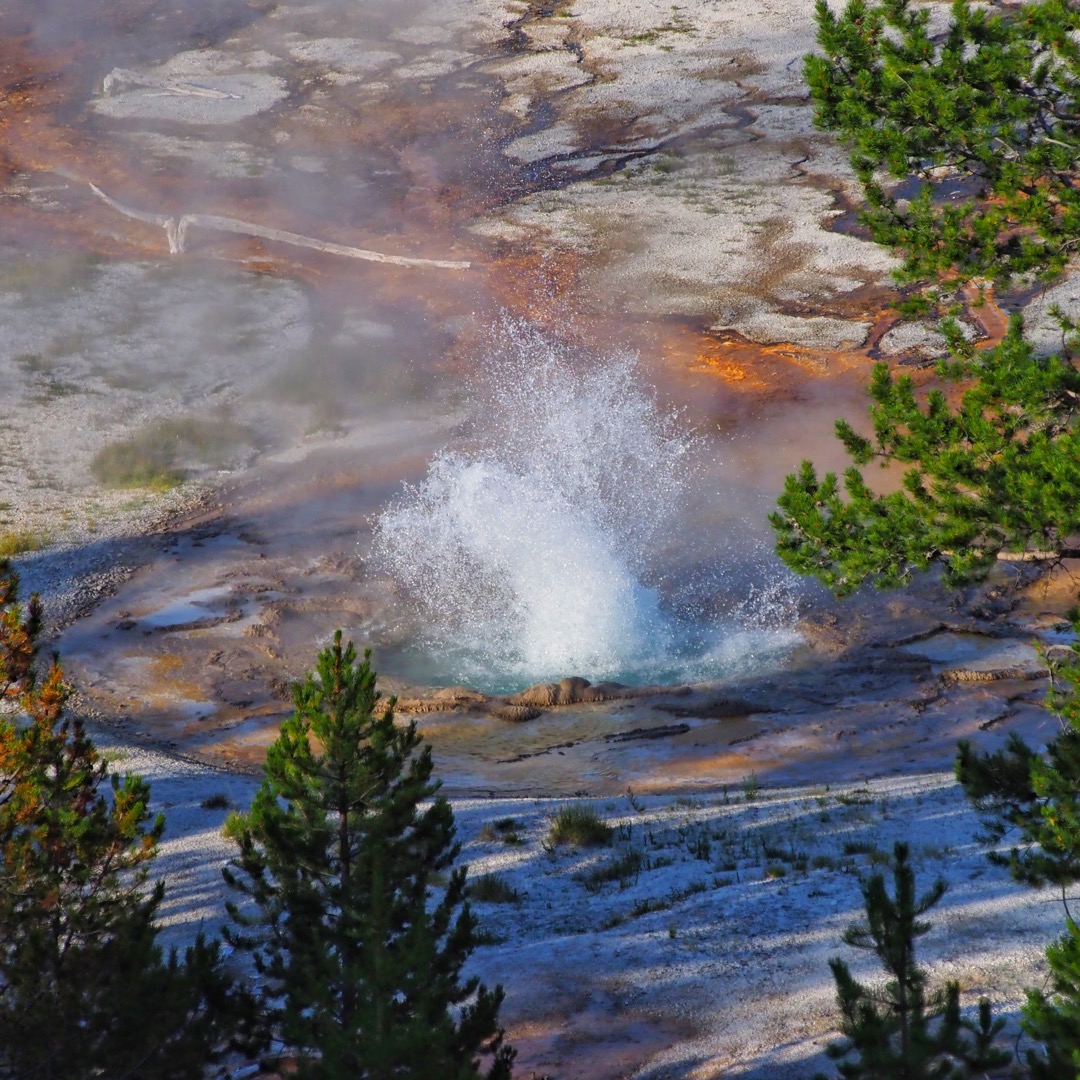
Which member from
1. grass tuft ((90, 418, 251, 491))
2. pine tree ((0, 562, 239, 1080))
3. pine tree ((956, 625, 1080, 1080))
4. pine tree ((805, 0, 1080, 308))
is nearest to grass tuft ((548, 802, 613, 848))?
pine tree ((0, 562, 239, 1080))

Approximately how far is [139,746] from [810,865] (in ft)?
17.7

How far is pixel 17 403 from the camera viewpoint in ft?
53.9

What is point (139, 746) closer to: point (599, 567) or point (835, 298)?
point (599, 567)

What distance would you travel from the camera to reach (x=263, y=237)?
2195cm

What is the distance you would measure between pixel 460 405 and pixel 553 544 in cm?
409

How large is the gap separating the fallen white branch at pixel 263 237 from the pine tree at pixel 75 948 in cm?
1622

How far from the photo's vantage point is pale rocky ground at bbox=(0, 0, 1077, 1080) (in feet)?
19.8

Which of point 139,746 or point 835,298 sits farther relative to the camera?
point 835,298

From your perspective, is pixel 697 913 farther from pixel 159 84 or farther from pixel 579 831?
→ pixel 159 84

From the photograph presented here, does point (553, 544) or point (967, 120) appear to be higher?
point (967, 120)

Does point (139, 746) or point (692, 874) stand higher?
point (692, 874)

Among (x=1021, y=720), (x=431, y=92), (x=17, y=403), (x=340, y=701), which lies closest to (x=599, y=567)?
(x=1021, y=720)

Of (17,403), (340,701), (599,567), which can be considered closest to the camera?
(340,701)

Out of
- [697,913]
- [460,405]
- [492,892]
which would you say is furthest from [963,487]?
[460,405]
